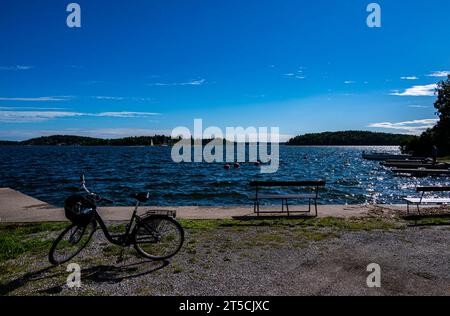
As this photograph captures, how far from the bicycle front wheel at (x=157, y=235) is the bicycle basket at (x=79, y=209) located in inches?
36.7

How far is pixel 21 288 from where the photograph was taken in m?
5.44

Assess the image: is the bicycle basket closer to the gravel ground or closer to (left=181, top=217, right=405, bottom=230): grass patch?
the gravel ground

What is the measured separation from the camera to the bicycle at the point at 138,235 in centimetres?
666

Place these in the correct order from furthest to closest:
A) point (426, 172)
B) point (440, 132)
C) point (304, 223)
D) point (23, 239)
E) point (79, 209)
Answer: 1. point (440, 132)
2. point (426, 172)
3. point (304, 223)
4. point (23, 239)
5. point (79, 209)

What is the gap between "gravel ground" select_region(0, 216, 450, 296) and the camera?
538cm

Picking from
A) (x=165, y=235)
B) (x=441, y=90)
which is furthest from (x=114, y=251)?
(x=441, y=90)

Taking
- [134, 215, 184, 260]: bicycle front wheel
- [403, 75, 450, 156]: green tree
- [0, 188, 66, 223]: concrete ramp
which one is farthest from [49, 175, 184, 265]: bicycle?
[403, 75, 450, 156]: green tree

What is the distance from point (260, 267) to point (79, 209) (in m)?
3.45

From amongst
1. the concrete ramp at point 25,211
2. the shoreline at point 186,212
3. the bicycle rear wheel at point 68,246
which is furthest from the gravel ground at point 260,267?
the concrete ramp at point 25,211

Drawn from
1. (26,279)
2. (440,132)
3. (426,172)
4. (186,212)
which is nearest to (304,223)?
(186,212)

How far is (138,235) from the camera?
273 inches

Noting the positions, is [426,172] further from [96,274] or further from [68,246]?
[96,274]
